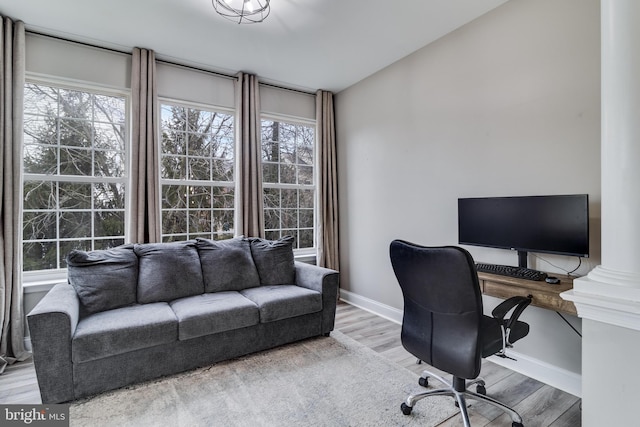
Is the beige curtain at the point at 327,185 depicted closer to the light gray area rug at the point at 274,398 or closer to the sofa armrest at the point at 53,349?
the light gray area rug at the point at 274,398

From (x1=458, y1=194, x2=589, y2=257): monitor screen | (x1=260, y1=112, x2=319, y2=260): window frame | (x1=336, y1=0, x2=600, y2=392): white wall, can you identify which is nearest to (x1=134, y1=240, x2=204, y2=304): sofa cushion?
(x1=260, y1=112, x2=319, y2=260): window frame

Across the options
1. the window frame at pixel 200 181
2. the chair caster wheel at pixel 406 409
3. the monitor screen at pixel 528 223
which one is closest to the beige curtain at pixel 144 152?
the window frame at pixel 200 181

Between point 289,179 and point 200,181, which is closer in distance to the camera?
point 200,181

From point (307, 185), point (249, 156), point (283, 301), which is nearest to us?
point (283, 301)

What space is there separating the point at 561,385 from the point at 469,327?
1.18 meters

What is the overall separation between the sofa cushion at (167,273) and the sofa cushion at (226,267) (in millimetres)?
79

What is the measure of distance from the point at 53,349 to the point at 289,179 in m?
2.88

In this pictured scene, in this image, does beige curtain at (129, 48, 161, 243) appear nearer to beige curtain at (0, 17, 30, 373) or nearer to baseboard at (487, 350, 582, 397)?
beige curtain at (0, 17, 30, 373)

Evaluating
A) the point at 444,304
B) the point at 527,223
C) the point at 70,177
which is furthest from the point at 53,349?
the point at 527,223

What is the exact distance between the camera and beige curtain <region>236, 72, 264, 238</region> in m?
3.58

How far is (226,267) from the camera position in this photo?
2.98 m

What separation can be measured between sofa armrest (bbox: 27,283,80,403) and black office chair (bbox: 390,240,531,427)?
6.84ft

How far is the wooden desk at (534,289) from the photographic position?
173 centimetres

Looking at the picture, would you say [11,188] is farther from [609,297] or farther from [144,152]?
[609,297]
